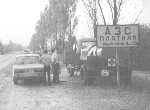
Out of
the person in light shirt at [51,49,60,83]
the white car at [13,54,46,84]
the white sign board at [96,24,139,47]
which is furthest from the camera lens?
the person in light shirt at [51,49,60,83]

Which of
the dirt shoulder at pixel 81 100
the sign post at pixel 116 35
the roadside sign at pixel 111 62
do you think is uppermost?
the sign post at pixel 116 35

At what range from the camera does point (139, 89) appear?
12.2 metres

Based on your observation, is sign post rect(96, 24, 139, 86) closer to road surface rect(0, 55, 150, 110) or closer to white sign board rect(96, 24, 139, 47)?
white sign board rect(96, 24, 139, 47)

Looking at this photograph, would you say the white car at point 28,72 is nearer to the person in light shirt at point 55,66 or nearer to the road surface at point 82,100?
the person in light shirt at point 55,66

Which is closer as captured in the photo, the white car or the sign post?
the sign post

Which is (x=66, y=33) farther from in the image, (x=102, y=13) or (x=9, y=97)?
(x=9, y=97)

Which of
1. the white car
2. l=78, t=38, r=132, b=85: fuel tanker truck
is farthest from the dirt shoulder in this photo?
the white car

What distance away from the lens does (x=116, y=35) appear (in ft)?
41.9

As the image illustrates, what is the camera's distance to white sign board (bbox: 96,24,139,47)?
12.7m

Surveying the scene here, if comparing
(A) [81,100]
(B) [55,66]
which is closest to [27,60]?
(B) [55,66]

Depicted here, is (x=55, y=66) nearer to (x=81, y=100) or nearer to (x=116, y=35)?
(x=116, y=35)

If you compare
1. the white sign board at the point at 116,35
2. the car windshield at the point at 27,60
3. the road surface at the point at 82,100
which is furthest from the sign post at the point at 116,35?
the car windshield at the point at 27,60

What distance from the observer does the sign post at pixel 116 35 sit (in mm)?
12742

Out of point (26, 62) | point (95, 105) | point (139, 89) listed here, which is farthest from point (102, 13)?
point (95, 105)
